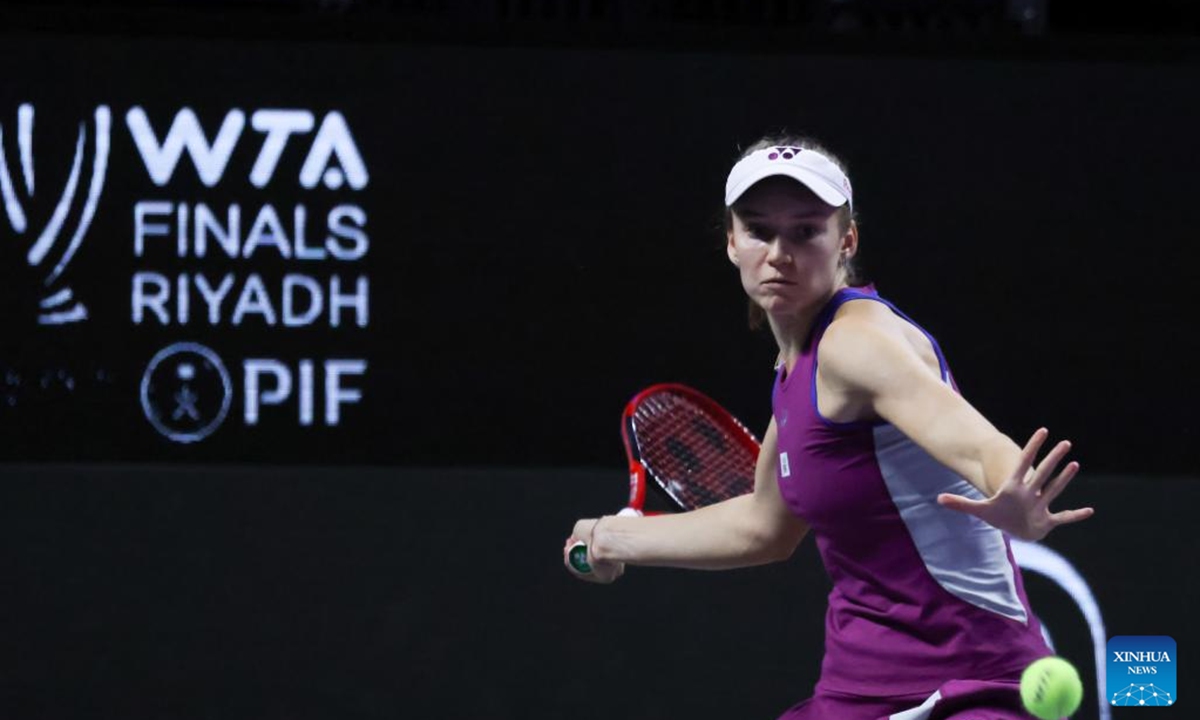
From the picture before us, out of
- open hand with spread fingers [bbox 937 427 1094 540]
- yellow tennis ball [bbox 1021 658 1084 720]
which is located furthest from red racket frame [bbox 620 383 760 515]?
open hand with spread fingers [bbox 937 427 1094 540]

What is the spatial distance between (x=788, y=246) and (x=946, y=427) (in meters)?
0.44

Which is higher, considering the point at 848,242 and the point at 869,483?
the point at 848,242

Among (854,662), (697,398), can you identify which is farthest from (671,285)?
(854,662)

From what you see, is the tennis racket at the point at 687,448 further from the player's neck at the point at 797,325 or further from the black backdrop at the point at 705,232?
the black backdrop at the point at 705,232

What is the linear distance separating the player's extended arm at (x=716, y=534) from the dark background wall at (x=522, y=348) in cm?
157

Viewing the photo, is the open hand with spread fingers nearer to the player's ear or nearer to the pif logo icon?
the player's ear

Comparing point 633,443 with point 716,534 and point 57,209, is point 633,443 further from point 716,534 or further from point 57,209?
point 57,209

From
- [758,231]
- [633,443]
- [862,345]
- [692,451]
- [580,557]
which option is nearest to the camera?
[862,345]

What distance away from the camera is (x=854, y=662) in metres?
2.63

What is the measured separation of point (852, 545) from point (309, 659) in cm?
235

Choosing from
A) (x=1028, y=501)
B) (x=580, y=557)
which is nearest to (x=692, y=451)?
(x=580, y=557)

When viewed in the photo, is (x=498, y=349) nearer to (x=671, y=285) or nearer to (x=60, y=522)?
(x=671, y=285)

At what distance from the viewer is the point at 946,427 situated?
7.46 feet

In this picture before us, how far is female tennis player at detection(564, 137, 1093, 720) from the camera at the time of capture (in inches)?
96.9
